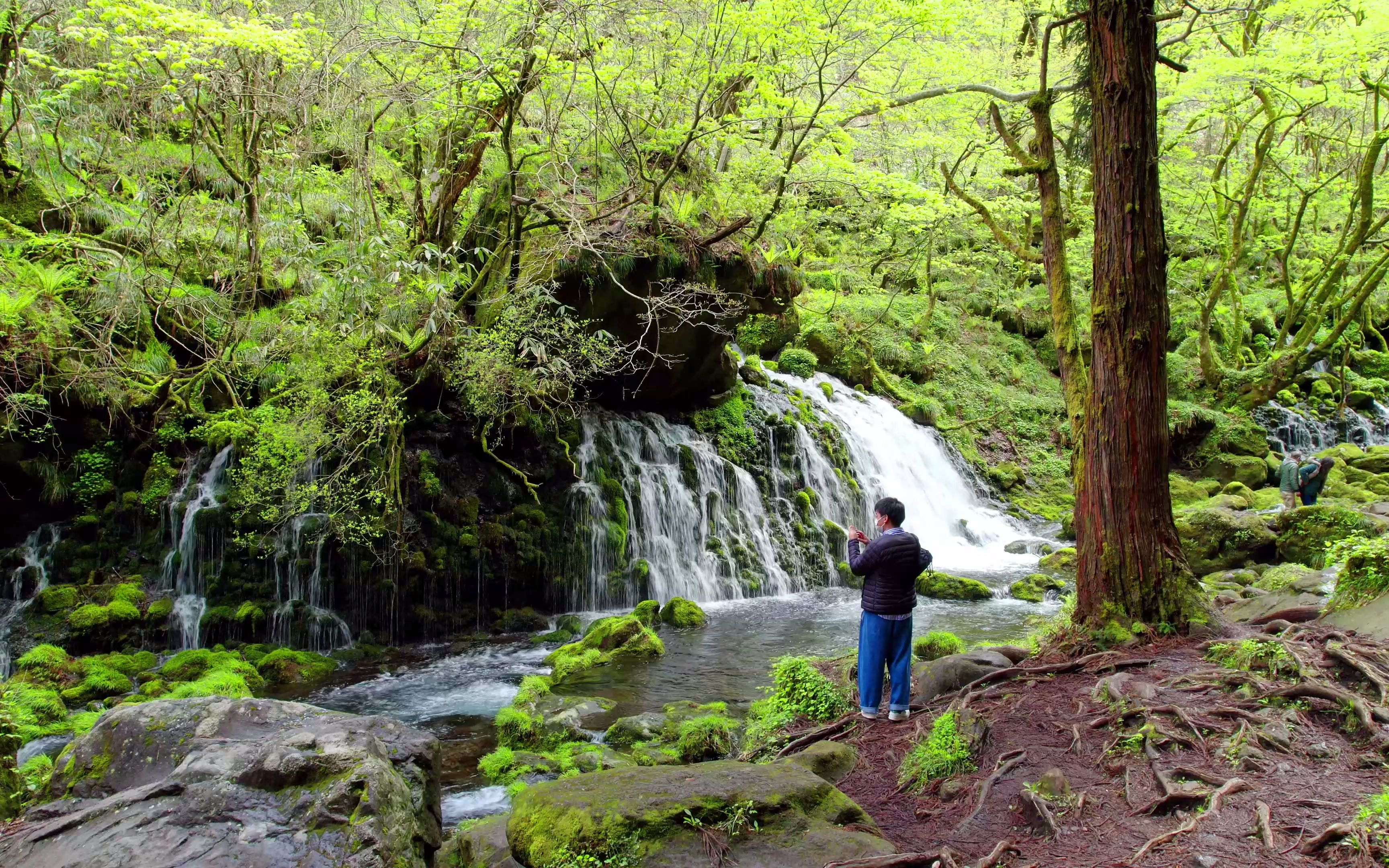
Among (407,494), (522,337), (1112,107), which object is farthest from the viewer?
(407,494)

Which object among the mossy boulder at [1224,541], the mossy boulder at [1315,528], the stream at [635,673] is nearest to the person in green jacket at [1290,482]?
the mossy boulder at [1315,528]

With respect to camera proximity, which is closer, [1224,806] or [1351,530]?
[1224,806]

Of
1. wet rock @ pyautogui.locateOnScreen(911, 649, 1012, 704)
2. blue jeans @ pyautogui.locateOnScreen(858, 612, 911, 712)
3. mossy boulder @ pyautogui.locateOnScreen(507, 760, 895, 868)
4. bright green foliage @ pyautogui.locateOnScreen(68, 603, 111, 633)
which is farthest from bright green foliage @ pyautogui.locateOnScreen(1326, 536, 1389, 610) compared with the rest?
bright green foliage @ pyautogui.locateOnScreen(68, 603, 111, 633)

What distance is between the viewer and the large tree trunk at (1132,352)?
621 cm

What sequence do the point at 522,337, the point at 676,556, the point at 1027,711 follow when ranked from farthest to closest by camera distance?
the point at 676,556 → the point at 522,337 → the point at 1027,711

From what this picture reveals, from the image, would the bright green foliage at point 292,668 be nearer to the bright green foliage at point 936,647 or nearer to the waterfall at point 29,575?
the waterfall at point 29,575

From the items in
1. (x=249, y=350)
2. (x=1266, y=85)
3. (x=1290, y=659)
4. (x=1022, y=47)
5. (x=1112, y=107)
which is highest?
(x=1022, y=47)

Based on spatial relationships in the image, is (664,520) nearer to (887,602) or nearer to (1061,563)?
(1061,563)

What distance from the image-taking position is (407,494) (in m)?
11.9

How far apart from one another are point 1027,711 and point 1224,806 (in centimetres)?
168

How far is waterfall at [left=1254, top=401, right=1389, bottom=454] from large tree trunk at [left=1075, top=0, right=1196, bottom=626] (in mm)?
19676

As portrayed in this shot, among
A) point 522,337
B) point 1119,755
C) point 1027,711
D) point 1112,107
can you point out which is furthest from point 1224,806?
point 522,337

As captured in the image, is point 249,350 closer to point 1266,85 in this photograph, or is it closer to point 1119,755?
point 1119,755

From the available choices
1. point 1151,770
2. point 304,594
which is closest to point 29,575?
point 304,594
